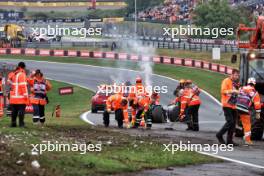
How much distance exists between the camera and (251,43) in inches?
888

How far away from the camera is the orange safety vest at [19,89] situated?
18906mm

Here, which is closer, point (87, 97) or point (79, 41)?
point (87, 97)

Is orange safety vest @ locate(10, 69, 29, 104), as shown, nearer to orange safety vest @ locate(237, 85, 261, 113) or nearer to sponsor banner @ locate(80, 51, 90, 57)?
orange safety vest @ locate(237, 85, 261, 113)

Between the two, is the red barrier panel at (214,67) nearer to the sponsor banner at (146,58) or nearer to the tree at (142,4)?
the sponsor banner at (146,58)

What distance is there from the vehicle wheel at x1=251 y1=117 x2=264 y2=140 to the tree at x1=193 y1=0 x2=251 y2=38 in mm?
51488

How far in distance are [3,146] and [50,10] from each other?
306 ft

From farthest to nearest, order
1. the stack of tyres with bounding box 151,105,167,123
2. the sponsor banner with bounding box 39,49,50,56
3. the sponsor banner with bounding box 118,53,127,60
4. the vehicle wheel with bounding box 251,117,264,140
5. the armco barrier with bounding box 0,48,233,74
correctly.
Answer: the sponsor banner with bounding box 39,49,50,56
the sponsor banner with bounding box 118,53,127,60
the armco barrier with bounding box 0,48,233,74
the stack of tyres with bounding box 151,105,167,123
the vehicle wheel with bounding box 251,117,264,140

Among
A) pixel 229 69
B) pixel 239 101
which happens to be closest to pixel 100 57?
pixel 229 69

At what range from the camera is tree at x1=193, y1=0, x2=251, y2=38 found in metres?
71.8

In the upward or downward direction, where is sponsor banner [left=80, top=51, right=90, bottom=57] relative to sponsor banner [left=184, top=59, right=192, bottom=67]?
upward

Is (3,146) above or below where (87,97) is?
above

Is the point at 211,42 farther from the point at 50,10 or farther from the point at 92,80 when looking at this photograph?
the point at 50,10

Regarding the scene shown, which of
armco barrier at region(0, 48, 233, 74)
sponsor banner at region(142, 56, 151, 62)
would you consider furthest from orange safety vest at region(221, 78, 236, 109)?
sponsor banner at region(142, 56, 151, 62)

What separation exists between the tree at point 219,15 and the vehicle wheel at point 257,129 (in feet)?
169
